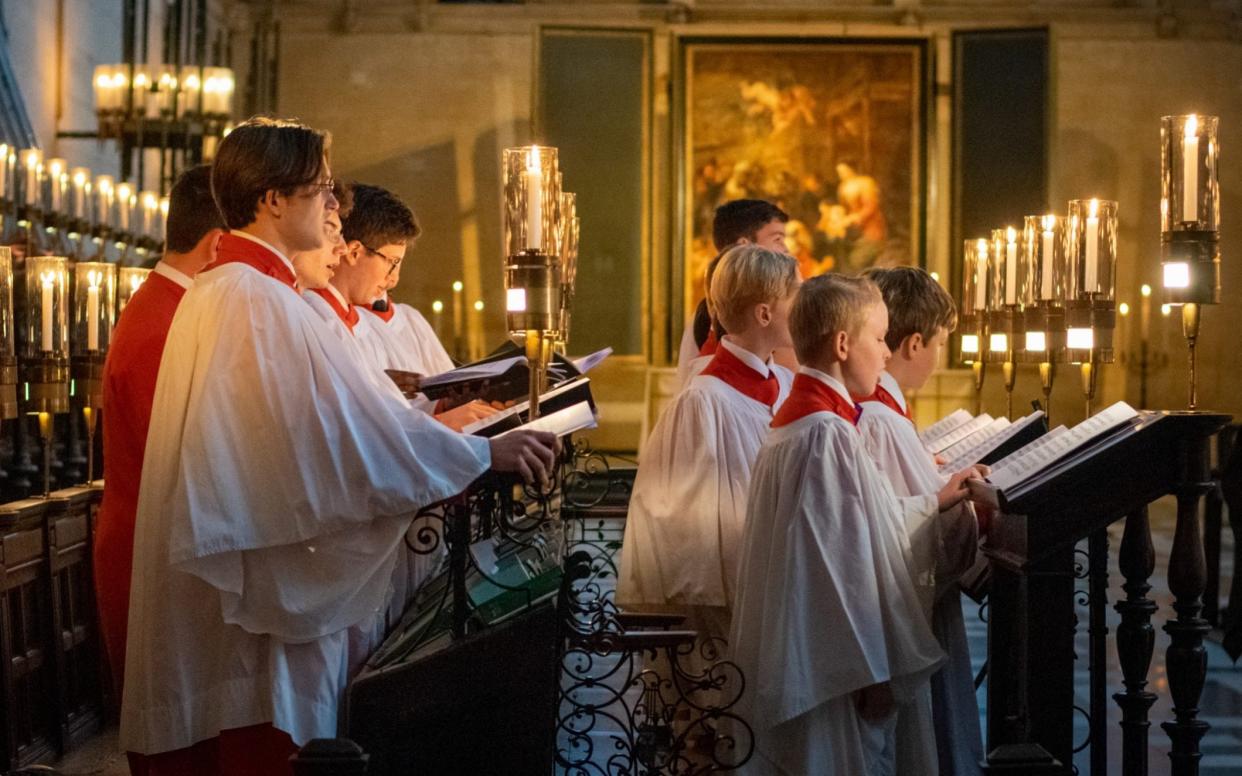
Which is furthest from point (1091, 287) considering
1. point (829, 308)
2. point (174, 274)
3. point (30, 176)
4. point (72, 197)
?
point (72, 197)

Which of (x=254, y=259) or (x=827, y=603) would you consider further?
(x=827, y=603)

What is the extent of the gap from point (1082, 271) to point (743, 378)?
1033 mm

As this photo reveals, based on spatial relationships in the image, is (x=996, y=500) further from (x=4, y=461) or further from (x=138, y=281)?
(x=4, y=461)

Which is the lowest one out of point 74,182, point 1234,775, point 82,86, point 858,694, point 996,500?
point 1234,775

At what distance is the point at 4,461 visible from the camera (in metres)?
7.05

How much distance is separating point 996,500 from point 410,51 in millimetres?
13656

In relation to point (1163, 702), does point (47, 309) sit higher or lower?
higher

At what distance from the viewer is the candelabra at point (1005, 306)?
5.09m

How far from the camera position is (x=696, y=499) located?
4285 millimetres

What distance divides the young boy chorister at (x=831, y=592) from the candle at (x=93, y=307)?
3044mm

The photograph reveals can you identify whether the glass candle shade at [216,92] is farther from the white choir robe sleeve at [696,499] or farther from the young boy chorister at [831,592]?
the young boy chorister at [831,592]

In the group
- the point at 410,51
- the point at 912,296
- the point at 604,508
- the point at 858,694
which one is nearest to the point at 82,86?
the point at 410,51

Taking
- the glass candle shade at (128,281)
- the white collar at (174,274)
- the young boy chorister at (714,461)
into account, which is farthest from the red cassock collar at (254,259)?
the glass candle shade at (128,281)

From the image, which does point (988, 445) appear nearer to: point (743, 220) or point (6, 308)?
point (743, 220)
